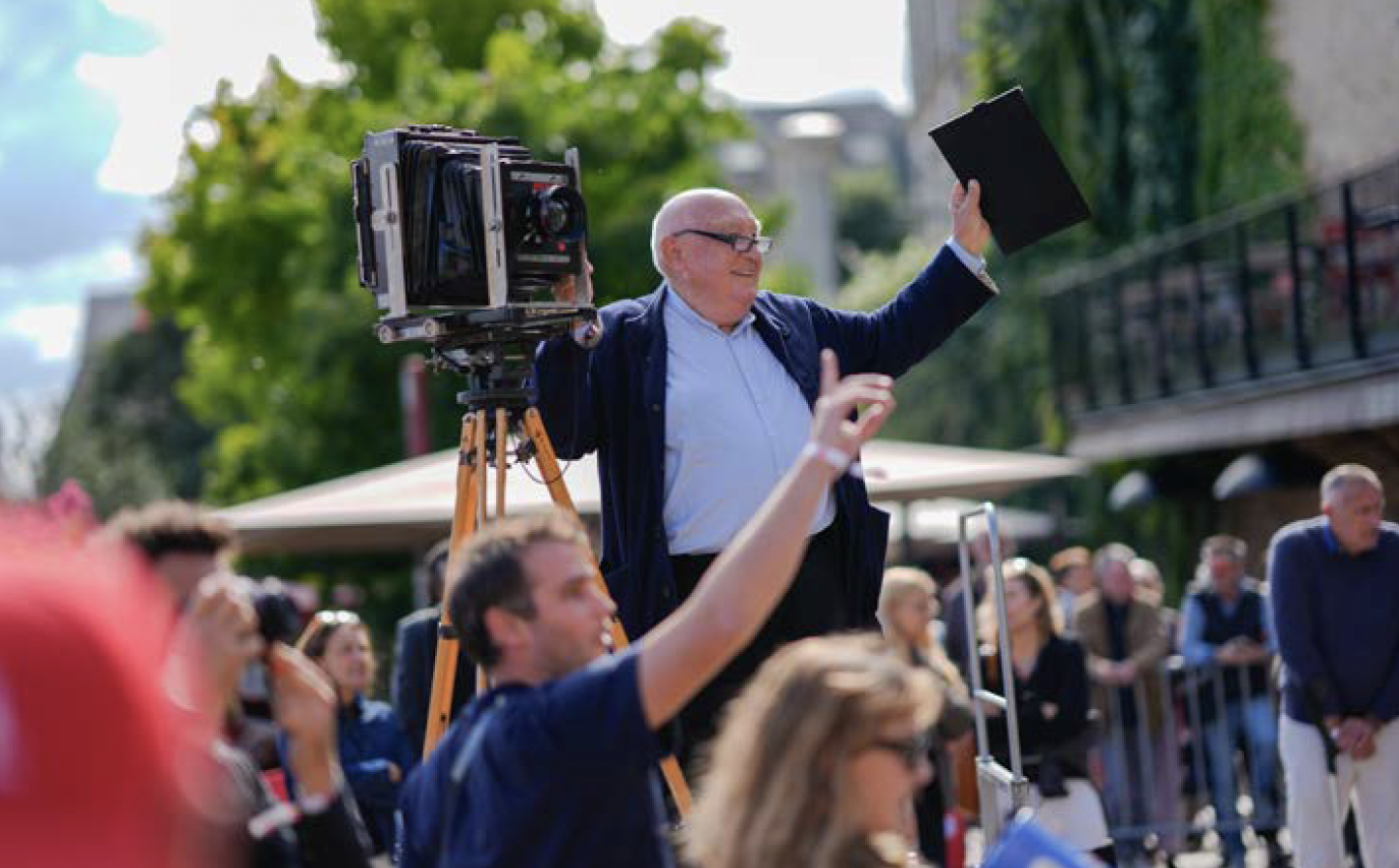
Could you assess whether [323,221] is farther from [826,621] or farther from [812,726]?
[812,726]

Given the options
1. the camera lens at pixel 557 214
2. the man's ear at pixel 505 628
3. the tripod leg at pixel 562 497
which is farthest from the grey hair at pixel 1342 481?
the man's ear at pixel 505 628

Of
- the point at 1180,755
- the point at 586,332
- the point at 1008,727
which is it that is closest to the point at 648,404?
the point at 586,332

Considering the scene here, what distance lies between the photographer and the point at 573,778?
373 cm

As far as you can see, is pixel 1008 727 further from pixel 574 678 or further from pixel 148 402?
pixel 148 402

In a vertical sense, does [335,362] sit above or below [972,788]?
above

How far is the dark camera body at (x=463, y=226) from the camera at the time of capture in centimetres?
554

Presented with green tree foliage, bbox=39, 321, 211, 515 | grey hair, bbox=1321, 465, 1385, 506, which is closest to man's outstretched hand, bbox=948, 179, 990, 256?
grey hair, bbox=1321, 465, 1385, 506

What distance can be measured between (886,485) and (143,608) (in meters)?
10.7

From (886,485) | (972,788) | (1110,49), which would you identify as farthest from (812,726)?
(1110,49)

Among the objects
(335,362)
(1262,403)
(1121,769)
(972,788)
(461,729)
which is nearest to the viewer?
(461,729)

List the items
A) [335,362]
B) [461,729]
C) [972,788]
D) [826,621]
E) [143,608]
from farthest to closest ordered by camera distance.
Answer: [335,362] → [972,788] → [826,621] → [461,729] → [143,608]

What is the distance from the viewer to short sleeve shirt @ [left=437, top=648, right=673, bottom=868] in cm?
372

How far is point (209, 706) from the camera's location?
3.49 m

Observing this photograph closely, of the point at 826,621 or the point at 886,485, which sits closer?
the point at 826,621
